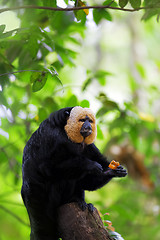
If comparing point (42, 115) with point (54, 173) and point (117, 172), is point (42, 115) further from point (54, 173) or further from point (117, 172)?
point (117, 172)

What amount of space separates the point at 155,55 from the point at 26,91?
1271 centimetres

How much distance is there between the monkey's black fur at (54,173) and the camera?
2.52 meters

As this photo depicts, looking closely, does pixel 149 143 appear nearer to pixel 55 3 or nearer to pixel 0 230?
pixel 55 3

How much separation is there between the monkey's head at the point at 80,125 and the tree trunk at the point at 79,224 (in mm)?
560

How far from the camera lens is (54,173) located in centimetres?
257

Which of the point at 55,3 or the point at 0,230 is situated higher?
the point at 55,3

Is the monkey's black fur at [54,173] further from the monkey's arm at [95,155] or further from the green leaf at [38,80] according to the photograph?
the green leaf at [38,80]

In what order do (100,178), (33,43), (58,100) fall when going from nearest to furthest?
(100,178), (33,43), (58,100)

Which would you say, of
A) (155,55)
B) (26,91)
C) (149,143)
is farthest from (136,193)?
(155,55)

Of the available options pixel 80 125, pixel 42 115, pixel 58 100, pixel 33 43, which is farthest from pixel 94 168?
pixel 58 100

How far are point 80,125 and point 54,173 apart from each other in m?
0.44

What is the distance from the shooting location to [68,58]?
12.2 ft

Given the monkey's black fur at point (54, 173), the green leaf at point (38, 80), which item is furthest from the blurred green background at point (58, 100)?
the monkey's black fur at point (54, 173)

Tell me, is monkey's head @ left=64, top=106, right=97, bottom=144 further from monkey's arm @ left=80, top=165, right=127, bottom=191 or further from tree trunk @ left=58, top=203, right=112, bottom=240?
tree trunk @ left=58, top=203, right=112, bottom=240
